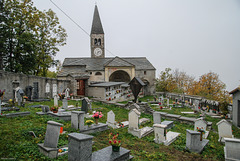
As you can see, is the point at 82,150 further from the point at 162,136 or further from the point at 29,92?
the point at 29,92

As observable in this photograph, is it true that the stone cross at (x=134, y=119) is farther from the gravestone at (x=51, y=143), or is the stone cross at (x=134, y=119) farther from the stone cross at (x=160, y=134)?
the gravestone at (x=51, y=143)

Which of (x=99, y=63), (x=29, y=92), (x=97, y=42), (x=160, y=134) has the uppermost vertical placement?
(x=97, y=42)

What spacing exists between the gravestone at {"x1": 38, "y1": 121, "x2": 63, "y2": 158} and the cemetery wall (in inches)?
450

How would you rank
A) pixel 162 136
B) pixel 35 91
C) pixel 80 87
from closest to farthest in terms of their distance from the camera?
pixel 162 136, pixel 35 91, pixel 80 87

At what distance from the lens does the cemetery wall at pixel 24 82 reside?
14.1m

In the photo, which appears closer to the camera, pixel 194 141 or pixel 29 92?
pixel 194 141

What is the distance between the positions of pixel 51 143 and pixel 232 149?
6.24 m

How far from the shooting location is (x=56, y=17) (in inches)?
1051

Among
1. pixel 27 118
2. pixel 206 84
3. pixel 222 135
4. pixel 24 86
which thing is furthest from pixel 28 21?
pixel 206 84

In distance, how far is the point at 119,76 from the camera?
3628 cm

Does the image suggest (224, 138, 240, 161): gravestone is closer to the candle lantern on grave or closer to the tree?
the candle lantern on grave

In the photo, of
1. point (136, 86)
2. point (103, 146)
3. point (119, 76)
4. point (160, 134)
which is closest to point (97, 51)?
point (119, 76)

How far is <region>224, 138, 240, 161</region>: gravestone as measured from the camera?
17.9ft

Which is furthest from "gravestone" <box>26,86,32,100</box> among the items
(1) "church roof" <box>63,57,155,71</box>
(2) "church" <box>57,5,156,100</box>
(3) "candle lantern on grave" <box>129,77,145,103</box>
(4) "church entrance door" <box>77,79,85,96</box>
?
(1) "church roof" <box>63,57,155,71</box>
